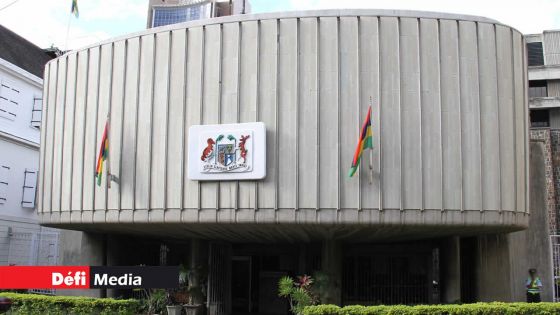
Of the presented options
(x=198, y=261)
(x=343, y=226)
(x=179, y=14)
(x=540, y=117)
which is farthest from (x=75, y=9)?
(x=179, y=14)

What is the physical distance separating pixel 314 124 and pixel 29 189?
1821 cm

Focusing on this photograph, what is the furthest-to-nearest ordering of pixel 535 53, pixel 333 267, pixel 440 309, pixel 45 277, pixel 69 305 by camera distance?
pixel 535 53, pixel 333 267, pixel 69 305, pixel 440 309, pixel 45 277

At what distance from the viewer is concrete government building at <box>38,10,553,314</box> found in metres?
17.3

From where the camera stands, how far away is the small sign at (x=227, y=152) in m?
17.5

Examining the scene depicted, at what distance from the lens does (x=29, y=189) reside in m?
30.5

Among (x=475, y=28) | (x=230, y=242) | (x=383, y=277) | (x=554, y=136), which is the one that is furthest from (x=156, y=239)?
(x=554, y=136)

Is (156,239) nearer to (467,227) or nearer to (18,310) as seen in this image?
(18,310)

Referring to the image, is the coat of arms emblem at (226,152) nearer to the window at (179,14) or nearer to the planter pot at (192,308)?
the planter pot at (192,308)

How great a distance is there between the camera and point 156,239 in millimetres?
25281

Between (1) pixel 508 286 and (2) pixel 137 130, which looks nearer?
(2) pixel 137 130

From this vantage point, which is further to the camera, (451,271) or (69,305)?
(451,271)

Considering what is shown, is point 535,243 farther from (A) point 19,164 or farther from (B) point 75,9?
(A) point 19,164

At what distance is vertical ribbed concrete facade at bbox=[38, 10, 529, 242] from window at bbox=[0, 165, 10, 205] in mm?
12138

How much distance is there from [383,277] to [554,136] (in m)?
16.7
